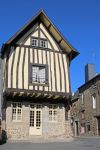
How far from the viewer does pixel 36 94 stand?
65.9ft

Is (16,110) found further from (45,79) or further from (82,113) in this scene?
(82,113)

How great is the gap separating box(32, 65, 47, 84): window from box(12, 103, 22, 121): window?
2074mm

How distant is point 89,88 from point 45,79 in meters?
16.1

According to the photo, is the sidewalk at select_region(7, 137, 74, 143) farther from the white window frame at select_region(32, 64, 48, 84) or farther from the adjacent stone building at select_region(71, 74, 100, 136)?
the adjacent stone building at select_region(71, 74, 100, 136)

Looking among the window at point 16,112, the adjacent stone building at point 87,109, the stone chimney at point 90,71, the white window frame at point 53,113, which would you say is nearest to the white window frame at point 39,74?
the white window frame at point 53,113

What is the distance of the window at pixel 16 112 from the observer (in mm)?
19844

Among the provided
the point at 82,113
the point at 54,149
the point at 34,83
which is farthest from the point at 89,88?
the point at 54,149

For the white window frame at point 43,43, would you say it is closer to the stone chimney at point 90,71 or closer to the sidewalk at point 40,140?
the sidewalk at point 40,140

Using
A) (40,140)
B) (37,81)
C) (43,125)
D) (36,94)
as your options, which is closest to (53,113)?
(43,125)

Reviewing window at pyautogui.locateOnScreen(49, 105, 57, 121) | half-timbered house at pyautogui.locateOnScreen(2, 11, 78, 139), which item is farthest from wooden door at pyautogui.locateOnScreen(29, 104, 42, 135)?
window at pyautogui.locateOnScreen(49, 105, 57, 121)

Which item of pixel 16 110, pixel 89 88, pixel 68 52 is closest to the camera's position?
pixel 16 110

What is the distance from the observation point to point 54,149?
1452 centimetres

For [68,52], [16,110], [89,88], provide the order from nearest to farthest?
[16,110] → [68,52] → [89,88]

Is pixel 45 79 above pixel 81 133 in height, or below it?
above
